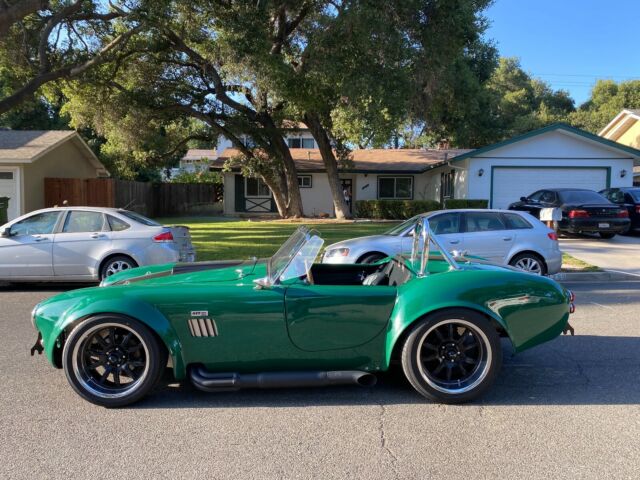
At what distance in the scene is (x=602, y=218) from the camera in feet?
49.0

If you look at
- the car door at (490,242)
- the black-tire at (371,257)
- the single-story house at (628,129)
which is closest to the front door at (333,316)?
the black-tire at (371,257)

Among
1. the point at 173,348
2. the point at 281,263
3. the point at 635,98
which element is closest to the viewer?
the point at 173,348

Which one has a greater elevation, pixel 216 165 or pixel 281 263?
pixel 216 165

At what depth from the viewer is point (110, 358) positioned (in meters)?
3.97

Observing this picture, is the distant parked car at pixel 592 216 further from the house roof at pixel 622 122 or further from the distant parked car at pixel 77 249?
the house roof at pixel 622 122

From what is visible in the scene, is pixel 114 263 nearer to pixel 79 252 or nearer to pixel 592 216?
pixel 79 252

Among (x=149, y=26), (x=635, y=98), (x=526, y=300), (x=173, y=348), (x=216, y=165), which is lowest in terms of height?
(x=173, y=348)

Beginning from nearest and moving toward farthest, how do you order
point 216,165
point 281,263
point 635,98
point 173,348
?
point 173,348
point 281,263
point 216,165
point 635,98

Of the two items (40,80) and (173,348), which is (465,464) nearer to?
(173,348)

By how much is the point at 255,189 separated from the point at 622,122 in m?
22.4

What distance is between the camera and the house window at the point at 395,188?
2928cm

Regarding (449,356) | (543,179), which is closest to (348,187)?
(543,179)

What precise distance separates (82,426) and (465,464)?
259 cm

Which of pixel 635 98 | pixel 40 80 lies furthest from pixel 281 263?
pixel 635 98
